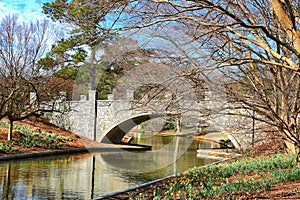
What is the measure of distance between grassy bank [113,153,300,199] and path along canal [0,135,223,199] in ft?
5.48

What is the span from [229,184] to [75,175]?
5.05 m

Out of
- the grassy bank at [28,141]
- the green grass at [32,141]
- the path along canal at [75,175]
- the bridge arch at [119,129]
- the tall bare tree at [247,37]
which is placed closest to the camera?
the tall bare tree at [247,37]

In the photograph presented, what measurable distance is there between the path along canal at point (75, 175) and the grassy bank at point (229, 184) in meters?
1.67

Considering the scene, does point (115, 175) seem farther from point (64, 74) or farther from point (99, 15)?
point (64, 74)

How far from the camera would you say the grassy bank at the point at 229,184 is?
5.36 metres

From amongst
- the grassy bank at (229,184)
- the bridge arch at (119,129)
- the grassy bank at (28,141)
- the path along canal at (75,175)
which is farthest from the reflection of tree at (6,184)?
the bridge arch at (119,129)

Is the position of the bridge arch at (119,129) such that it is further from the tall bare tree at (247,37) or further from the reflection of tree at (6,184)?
the tall bare tree at (247,37)

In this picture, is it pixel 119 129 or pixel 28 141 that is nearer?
pixel 28 141

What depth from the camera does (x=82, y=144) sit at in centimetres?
1731

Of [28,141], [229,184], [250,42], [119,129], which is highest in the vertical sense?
[250,42]

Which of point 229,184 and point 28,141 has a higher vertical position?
point 28,141

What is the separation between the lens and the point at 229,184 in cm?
589

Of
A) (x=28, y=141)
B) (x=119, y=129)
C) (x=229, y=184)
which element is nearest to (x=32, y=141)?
(x=28, y=141)

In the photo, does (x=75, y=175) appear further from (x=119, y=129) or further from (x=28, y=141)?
(x=119, y=129)
